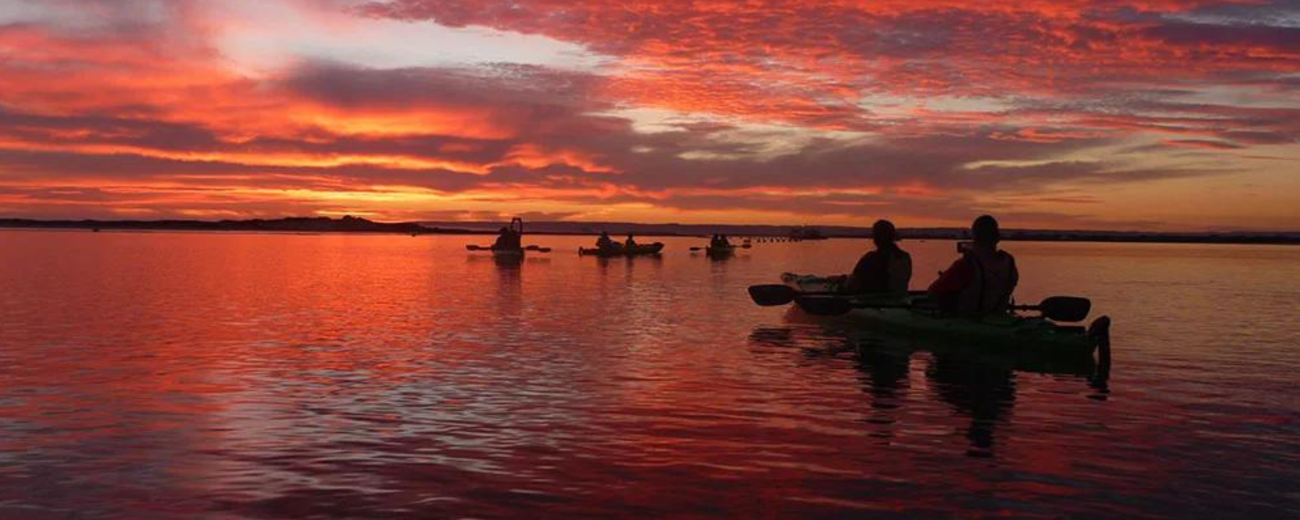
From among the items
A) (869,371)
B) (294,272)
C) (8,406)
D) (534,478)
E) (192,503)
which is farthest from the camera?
(294,272)

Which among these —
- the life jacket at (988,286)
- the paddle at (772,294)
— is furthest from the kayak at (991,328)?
the paddle at (772,294)

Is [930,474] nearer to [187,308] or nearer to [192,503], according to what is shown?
[192,503]

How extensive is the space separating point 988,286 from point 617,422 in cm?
1070

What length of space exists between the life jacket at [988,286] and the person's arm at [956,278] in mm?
105

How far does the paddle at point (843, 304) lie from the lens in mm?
23038

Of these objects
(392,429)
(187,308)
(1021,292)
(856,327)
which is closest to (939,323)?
(856,327)

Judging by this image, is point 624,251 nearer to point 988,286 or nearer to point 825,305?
point 825,305

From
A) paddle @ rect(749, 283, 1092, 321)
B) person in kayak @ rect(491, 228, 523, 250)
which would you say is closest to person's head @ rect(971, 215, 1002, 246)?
paddle @ rect(749, 283, 1092, 321)

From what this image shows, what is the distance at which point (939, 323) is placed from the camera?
23234mm

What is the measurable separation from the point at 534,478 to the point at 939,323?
14247 mm

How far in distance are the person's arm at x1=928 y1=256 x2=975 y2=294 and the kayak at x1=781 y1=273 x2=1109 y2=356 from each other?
27.9 inches

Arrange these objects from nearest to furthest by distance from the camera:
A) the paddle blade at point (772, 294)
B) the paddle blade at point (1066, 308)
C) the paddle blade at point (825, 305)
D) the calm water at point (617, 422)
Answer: the calm water at point (617, 422) < the paddle blade at point (1066, 308) < the paddle blade at point (825, 305) < the paddle blade at point (772, 294)

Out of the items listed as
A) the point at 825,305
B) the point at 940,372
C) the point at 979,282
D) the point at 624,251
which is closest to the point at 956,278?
the point at 979,282

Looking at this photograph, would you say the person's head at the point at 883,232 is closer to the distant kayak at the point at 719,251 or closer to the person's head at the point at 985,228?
the person's head at the point at 985,228
